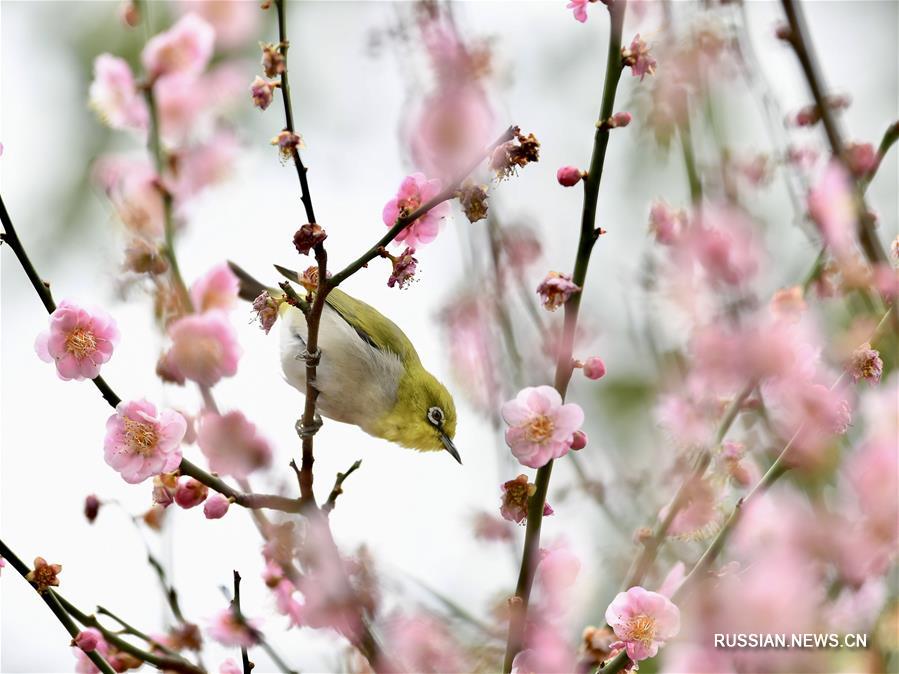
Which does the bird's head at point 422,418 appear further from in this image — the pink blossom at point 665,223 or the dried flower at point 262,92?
the dried flower at point 262,92

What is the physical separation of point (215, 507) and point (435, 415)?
7.91 feet

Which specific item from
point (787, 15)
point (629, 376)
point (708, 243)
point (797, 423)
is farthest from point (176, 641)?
point (629, 376)

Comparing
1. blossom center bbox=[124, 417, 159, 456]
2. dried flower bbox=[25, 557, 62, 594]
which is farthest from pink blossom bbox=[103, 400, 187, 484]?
dried flower bbox=[25, 557, 62, 594]

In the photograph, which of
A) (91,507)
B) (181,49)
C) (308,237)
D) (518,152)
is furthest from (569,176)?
(181,49)

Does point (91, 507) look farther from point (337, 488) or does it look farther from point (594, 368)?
point (594, 368)

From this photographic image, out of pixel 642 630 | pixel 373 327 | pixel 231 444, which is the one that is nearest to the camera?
pixel 642 630

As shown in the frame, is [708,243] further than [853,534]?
Yes

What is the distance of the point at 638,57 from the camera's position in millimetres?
2295

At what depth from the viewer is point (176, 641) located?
3.22 meters

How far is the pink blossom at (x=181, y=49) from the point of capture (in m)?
4.29

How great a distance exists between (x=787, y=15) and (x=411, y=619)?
243cm

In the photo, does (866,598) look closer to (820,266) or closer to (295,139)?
(820,266)

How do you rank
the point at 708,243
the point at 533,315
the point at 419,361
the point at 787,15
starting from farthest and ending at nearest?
the point at 419,361 → the point at 533,315 → the point at 708,243 → the point at 787,15

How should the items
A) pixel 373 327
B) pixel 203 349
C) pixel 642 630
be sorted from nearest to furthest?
pixel 642 630 < pixel 203 349 < pixel 373 327
